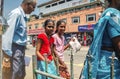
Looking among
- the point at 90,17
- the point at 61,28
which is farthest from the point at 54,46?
the point at 90,17

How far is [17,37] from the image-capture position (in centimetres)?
457

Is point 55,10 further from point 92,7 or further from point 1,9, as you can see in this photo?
point 1,9

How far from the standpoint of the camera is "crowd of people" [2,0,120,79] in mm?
3008

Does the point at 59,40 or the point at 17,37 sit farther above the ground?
the point at 17,37

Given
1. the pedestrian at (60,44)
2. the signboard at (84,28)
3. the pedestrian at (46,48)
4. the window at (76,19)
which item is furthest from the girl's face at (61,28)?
the window at (76,19)

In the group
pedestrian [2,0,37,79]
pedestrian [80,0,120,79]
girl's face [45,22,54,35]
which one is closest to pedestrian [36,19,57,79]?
girl's face [45,22,54,35]

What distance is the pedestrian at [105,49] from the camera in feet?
9.78

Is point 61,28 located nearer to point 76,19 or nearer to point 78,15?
point 78,15

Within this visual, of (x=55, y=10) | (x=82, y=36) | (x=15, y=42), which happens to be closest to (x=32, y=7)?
(x=15, y=42)

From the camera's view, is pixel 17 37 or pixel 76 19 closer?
pixel 17 37

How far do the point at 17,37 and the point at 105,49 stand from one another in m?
1.80

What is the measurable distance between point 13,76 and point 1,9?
1.37 meters

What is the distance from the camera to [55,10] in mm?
65500

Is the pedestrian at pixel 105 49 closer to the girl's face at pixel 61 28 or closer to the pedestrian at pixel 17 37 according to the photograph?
the pedestrian at pixel 17 37
